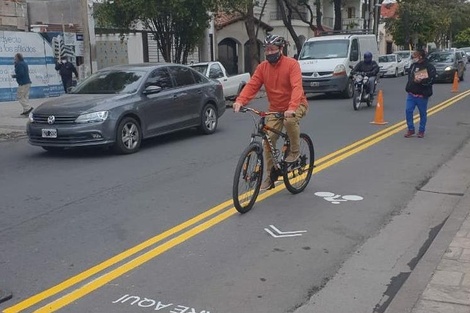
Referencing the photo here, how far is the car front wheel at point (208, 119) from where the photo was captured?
12.6 meters

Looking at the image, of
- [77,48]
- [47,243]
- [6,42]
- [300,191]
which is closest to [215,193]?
[300,191]

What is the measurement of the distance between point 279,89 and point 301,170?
1.13 m

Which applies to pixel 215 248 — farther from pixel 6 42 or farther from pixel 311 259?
pixel 6 42

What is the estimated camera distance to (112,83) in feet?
36.4

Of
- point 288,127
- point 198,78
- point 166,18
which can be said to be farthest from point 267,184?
point 166,18

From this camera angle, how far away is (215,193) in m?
7.55

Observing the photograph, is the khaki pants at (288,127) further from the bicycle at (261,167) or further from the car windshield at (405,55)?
the car windshield at (405,55)

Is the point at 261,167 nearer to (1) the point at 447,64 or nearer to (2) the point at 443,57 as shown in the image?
(1) the point at 447,64

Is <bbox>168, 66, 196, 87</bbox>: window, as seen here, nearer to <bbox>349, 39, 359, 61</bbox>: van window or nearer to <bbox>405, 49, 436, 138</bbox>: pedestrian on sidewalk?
<bbox>405, 49, 436, 138</bbox>: pedestrian on sidewalk

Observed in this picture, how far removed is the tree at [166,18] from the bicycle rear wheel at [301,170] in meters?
11.5

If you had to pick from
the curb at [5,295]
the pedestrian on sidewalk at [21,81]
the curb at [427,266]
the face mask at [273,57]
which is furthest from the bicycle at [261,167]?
the pedestrian on sidewalk at [21,81]

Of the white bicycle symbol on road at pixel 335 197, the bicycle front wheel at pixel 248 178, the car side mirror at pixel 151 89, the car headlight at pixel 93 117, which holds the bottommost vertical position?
the white bicycle symbol on road at pixel 335 197

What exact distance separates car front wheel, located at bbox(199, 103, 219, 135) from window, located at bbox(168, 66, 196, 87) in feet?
2.18

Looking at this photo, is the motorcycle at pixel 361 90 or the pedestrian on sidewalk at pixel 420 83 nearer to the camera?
the pedestrian on sidewalk at pixel 420 83
